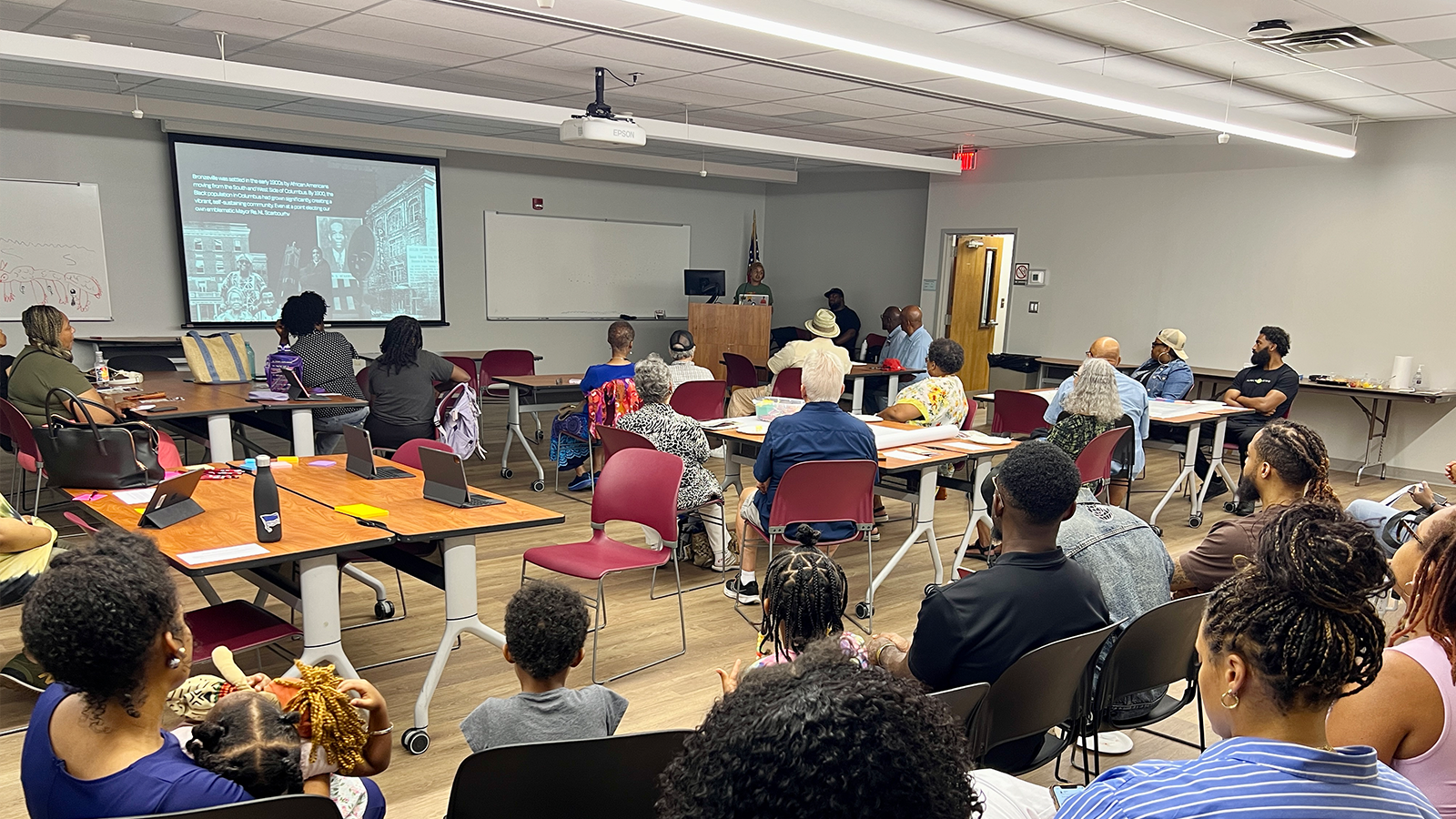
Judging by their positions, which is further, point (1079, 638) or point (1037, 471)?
point (1037, 471)

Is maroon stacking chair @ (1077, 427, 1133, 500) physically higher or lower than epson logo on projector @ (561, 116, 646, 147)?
lower

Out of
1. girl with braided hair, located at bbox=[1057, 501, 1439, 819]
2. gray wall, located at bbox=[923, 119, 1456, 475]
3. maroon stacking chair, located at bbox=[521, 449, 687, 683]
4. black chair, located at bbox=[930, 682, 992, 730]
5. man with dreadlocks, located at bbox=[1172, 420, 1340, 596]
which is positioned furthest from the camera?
gray wall, located at bbox=[923, 119, 1456, 475]

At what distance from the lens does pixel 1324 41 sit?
17.0 feet

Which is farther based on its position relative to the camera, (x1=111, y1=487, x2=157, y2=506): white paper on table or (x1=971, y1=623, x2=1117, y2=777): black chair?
(x1=111, y1=487, x2=157, y2=506): white paper on table

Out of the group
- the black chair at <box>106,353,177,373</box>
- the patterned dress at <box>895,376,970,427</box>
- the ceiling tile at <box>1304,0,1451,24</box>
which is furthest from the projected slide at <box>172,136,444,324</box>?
the ceiling tile at <box>1304,0,1451,24</box>

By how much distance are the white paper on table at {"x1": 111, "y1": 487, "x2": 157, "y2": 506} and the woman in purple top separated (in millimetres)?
1935

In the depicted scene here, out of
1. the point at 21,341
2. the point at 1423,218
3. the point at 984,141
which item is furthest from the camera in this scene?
the point at 984,141

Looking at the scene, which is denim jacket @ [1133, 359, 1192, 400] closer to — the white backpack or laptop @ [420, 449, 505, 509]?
the white backpack

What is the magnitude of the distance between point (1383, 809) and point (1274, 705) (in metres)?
0.17

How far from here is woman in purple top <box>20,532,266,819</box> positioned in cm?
146

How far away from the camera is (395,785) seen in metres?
2.84

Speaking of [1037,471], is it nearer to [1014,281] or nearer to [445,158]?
[1014,281]

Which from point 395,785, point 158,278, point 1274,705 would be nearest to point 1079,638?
point 1274,705

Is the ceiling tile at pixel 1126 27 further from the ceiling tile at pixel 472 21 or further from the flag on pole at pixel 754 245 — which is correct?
the flag on pole at pixel 754 245
